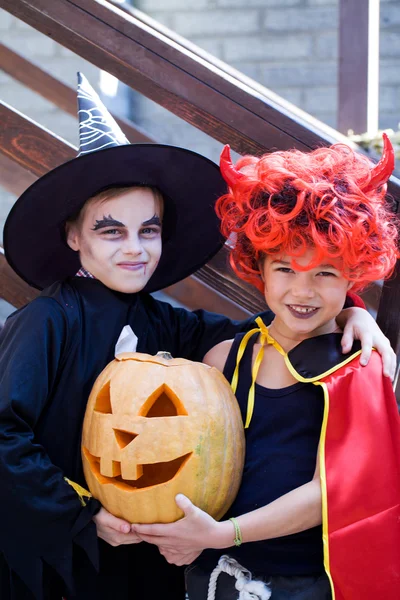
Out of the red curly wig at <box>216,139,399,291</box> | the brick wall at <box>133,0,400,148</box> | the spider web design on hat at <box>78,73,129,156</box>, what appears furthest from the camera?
the brick wall at <box>133,0,400,148</box>

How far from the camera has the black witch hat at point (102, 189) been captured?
1940mm

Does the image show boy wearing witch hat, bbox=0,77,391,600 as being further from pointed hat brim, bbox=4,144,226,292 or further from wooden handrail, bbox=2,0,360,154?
wooden handrail, bbox=2,0,360,154

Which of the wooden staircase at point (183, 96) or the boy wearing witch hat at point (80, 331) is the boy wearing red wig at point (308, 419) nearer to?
the boy wearing witch hat at point (80, 331)

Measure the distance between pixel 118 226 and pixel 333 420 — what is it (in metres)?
0.77

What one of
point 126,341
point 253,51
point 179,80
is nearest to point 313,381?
point 126,341

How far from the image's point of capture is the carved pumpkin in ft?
5.39

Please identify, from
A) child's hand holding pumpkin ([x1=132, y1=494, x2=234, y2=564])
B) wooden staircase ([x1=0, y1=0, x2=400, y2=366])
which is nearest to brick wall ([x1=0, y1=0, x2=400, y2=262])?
wooden staircase ([x1=0, y1=0, x2=400, y2=366])

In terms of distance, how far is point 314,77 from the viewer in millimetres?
5504

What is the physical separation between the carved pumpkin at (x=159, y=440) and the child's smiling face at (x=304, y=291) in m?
0.26

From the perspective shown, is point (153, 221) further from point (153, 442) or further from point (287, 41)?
point (287, 41)

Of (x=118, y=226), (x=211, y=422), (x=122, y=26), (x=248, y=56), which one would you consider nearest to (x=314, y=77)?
(x=248, y=56)

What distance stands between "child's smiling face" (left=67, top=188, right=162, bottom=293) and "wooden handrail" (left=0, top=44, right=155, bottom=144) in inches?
86.9

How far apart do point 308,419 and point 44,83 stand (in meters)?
3.14

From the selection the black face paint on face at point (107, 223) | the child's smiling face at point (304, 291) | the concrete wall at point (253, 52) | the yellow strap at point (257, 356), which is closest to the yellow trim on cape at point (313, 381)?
the yellow strap at point (257, 356)
